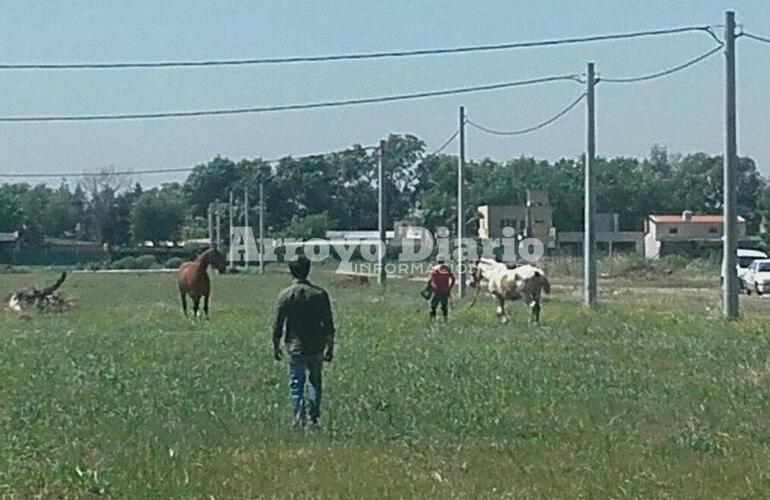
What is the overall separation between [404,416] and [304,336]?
1369 millimetres

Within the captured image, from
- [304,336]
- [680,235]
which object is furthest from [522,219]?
[304,336]

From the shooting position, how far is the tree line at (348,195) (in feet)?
403

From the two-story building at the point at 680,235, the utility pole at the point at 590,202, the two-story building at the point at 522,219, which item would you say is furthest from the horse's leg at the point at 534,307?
the two-story building at the point at 680,235

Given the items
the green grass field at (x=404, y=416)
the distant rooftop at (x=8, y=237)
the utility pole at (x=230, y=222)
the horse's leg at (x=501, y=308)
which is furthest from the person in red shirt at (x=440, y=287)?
the distant rooftop at (x=8, y=237)

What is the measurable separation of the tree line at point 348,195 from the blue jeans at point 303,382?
10016 cm

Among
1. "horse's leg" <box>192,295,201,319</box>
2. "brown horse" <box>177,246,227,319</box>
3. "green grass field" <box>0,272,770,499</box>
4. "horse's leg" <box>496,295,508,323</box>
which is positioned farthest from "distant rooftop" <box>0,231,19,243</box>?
"green grass field" <box>0,272,770,499</box>

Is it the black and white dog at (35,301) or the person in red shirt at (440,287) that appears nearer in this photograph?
the person in red shirt at (440,287)

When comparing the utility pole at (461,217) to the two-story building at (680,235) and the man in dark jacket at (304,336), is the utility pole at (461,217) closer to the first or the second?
the man in dark jacket at (304,336)

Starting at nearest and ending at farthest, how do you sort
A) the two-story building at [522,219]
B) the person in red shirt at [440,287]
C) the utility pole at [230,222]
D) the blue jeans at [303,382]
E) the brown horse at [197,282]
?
the blue jeans at [303,382] → the person in red shirt at [440,287] → the brown horse at [197,282] → the two-story building at [522,219] → the utility pole at [230,222]

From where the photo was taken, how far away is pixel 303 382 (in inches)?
615

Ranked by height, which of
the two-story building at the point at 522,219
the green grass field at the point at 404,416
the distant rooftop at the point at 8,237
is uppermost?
the two-story building at the point at 522,219

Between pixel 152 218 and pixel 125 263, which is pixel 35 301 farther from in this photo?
pixel 152 218

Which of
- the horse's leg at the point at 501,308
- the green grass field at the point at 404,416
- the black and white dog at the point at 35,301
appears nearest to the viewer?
the green grass field at the point at 404,416

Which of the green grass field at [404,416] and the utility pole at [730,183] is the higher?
the utility pole at [730,183]
